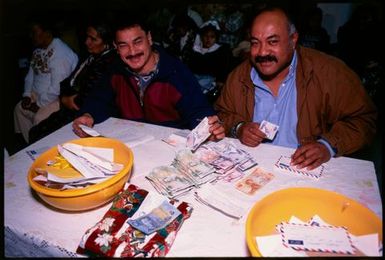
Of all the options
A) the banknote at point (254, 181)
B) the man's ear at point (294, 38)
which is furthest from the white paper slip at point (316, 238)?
the man's ear at point (294, 38)

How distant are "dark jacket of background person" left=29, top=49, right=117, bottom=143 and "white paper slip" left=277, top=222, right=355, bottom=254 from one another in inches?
96.8

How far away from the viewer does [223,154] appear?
1.79 meters

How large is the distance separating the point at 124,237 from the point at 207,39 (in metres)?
4.17

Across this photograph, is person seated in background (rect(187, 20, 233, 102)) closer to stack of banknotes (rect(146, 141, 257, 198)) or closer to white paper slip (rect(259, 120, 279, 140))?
white paper slip (rect(259, 120, 279, 140))

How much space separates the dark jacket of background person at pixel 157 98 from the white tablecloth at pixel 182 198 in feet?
1.94

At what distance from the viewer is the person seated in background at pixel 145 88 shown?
2.37 m

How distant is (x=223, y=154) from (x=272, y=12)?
1025 millimetres

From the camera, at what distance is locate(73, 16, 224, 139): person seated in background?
237 centimetres

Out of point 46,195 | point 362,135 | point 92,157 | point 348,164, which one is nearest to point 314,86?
point 362,135

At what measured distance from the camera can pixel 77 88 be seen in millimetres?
3500

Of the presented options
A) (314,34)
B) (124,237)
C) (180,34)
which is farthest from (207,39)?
(124,237)

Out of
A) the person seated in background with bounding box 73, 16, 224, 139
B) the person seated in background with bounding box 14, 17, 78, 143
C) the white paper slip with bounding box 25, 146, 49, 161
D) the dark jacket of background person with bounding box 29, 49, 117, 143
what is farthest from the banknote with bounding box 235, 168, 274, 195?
the person seated in background with bounding box 14, 17, 78, 143

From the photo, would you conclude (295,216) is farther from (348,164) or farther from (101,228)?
(101,228)

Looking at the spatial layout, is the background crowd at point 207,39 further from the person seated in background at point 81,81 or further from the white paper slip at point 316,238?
the white paper slip at point 316,238
